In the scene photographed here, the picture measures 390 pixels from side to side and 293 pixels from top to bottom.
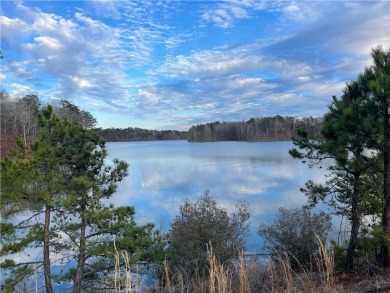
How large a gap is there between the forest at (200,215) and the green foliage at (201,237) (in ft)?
0.11

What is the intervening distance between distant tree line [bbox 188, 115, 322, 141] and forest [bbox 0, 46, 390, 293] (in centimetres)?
9731

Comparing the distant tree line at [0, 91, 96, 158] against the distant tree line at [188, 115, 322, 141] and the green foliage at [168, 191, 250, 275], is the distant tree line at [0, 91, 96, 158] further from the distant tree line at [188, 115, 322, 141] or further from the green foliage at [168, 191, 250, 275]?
the distant tree line at [188, 115, 322, 141]

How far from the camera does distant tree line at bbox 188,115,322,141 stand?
367 ft

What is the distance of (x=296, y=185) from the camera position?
24.0 m

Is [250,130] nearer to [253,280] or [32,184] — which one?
[32,184]

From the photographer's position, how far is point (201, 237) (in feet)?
30.7

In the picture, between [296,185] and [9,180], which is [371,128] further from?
[296,185]

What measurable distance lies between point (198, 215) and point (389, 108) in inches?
232

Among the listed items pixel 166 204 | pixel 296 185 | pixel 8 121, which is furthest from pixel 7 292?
pixel 8 121

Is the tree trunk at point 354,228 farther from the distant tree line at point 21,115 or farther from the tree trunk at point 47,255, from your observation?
the distant tree line at point 21,115

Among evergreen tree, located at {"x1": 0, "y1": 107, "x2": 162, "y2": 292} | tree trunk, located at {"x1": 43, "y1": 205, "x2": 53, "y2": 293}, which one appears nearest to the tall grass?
evergreen tree, located at {"x1": 0, "y1": 107, "x2": 162, "y2": 292}

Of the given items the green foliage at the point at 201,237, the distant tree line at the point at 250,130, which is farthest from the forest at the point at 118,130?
the green foliage at the point at 201,237

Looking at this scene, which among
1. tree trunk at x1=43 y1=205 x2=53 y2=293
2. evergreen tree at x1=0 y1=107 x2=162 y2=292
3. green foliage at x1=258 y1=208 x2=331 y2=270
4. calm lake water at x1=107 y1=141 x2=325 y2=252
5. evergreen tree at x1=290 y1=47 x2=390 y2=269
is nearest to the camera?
evergreen tree at x1=290 y1=47 x2=390 y2=269

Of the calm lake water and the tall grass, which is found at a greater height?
the tall grass
